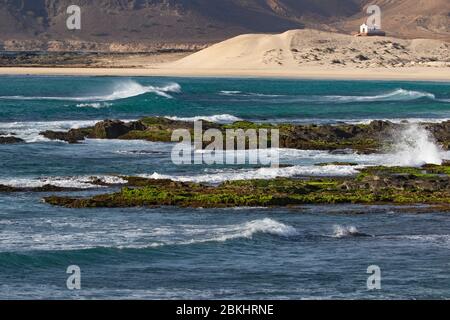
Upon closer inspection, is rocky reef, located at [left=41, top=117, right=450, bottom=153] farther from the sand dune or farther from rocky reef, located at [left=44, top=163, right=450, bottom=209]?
the sand dune

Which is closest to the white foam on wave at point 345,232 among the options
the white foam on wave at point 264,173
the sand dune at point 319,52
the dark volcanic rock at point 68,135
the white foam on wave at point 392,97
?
the white foam on wave at point 264,173

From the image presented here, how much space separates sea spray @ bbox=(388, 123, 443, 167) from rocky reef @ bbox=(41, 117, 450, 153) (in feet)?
1.77

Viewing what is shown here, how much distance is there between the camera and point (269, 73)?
12556 centimetres

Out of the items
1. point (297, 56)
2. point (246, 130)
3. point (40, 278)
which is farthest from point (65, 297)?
point (297, 56)

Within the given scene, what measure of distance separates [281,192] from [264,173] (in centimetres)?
425

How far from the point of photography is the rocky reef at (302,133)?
48844 mm

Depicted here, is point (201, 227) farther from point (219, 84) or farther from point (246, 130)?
point (219, 84)

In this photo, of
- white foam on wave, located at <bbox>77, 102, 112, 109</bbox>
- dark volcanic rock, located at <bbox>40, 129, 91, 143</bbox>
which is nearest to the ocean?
dark volcanic rock, located at <bbox>40, 129, 91, 143</bbox>

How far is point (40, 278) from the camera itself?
2380 centimetres

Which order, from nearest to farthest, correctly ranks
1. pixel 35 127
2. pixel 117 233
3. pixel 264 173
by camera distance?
pixel 117 233 < pixel 264 173 < pixel 35 127

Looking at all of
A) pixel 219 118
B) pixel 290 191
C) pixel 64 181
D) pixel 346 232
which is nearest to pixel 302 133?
pixel 219 118

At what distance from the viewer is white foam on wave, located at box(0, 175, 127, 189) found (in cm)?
3556

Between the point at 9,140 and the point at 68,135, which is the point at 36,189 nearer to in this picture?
the point at 9,140
